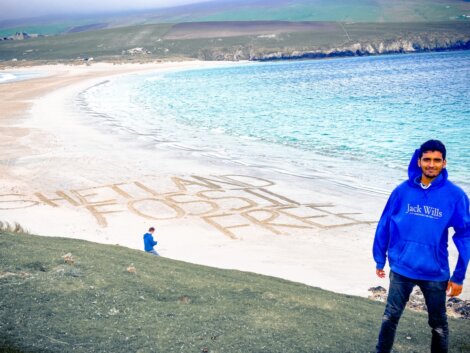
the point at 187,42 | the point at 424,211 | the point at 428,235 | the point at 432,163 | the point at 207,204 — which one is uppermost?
the point at 187,42

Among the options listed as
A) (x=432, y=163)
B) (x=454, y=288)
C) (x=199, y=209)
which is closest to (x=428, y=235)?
(x=454, y=288)

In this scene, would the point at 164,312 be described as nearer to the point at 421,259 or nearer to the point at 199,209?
the point at 421,259

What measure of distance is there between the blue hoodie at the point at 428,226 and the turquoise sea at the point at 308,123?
12878 millimetres

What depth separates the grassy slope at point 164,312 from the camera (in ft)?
17.1

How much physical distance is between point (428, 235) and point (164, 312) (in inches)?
125

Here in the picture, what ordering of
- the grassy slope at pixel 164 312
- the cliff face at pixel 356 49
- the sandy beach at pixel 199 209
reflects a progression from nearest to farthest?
1. the grassy slope at pixel 164 312
2. the sandy beach at pixel 199 209
3. the cliff face at pixel 356 49

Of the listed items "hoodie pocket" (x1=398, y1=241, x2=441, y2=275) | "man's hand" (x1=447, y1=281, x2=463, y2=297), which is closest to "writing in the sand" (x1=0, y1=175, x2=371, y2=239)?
"hoodie pocket" (x1=398, y1=241, x2=441, y2=275)

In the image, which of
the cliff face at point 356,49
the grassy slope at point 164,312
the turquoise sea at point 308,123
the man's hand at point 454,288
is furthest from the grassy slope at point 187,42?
the man's hand at point 454,288

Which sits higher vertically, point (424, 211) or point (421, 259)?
point (424, 211)

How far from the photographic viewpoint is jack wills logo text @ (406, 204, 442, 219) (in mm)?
4520

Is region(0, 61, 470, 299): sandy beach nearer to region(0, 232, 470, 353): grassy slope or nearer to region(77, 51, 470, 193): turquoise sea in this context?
region(0, 232, 470, 353): grassy slope

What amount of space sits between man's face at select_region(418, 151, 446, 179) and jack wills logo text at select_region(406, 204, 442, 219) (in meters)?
0.30

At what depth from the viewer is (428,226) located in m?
4.56

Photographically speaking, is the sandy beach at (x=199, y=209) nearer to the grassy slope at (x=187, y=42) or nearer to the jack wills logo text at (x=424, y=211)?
the jack wills logo text at (x=424, y=211)
